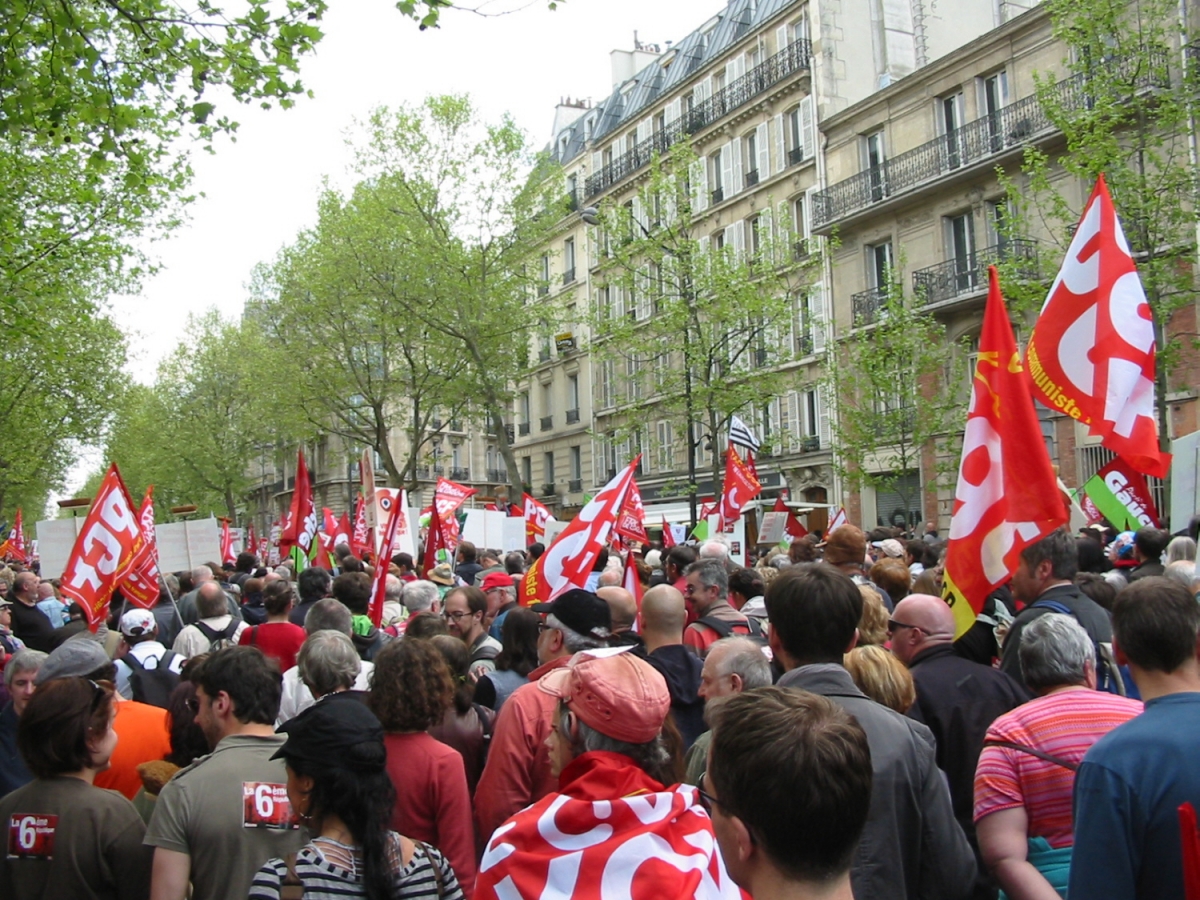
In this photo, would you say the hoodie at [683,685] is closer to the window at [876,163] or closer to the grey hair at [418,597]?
the grey hair at [418,597]

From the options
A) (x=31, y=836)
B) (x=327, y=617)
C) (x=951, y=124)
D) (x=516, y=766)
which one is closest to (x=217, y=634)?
(x=327, y=617)

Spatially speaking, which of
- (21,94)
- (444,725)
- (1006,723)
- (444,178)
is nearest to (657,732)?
(1006,723)

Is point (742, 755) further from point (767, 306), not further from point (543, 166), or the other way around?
point (543, 166)

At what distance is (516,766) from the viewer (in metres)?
3.60

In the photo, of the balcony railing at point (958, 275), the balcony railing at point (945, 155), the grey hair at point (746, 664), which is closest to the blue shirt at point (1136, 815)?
the grey hair at point (746, 664)

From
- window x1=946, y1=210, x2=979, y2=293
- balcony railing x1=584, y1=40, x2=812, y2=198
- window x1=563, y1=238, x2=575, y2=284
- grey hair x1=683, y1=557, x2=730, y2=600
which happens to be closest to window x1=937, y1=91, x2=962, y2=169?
window x1=946, y1=210, x2=979, y2=293

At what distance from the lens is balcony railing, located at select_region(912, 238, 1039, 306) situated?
85.2 ft

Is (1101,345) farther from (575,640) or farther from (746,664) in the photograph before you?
(575,640)

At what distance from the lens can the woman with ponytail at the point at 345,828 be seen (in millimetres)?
2652

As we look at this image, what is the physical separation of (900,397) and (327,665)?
22.7 m

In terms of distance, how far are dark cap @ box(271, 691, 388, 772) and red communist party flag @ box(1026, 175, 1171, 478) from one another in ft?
13.8

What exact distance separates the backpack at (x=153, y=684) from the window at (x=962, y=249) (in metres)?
24.5

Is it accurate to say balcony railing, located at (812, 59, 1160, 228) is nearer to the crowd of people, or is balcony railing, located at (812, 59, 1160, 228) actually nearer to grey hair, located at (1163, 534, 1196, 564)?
grey hair, located at (1163, 534, 1196, 564)

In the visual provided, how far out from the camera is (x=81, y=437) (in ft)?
106
